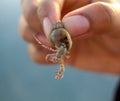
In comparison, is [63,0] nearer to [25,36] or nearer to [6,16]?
[25,36]

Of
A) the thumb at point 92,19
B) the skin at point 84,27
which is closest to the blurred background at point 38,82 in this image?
the skin at point 84,27

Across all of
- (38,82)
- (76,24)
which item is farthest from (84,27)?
(38,82)

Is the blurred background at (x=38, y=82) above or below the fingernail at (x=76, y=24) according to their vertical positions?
below

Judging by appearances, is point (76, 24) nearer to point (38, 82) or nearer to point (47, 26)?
point (47, 26)

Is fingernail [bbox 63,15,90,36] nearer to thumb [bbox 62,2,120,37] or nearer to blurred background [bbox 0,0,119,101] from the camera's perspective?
thumb [bbox 62,2,120,37]

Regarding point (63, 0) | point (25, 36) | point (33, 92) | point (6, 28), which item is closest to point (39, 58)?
point (25, 36)

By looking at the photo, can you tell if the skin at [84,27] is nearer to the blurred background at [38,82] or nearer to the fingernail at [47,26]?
the fingernail at [47,26]

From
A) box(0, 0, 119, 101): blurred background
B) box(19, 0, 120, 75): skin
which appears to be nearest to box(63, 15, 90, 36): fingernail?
box(19, 0, 120, 75): skin
